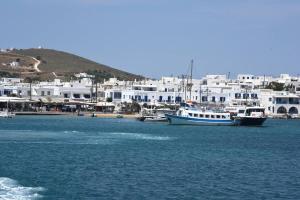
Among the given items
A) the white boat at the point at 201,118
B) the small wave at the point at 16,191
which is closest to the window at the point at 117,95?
the white boat at the point at 201,118

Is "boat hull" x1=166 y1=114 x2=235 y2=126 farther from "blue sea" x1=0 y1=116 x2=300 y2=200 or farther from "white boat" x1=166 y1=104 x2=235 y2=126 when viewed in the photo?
"blue sea" x1=0 y1=116 x2=300 y2=200

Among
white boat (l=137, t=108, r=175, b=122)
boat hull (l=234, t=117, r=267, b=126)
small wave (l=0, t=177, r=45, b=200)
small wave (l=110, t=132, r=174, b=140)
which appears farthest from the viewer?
white boat (l=137, t=108, r=175, b=122)

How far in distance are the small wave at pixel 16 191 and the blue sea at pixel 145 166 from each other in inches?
1.5

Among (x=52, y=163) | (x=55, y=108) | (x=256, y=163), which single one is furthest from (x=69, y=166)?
(x=55, y=108)

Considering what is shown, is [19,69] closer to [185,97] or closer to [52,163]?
[185,97]

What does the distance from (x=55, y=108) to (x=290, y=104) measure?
118 ft

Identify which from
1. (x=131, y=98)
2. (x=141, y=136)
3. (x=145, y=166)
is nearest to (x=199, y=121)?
(x=141, y=136)

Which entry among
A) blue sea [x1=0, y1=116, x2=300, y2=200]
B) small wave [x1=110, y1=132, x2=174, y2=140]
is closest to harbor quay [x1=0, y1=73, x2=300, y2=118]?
small wave [x1=110, y1=132, x2=174, y2=140]

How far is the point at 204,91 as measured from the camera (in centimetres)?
12725

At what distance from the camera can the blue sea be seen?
1320 inches

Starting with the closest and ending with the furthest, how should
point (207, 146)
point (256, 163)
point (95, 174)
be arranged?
point (95, 174) < point (256, 163) < point (207, 146)

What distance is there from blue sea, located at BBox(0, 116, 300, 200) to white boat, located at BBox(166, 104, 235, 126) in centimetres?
1673

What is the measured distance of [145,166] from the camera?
4312cm

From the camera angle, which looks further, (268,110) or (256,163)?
(268,110)
